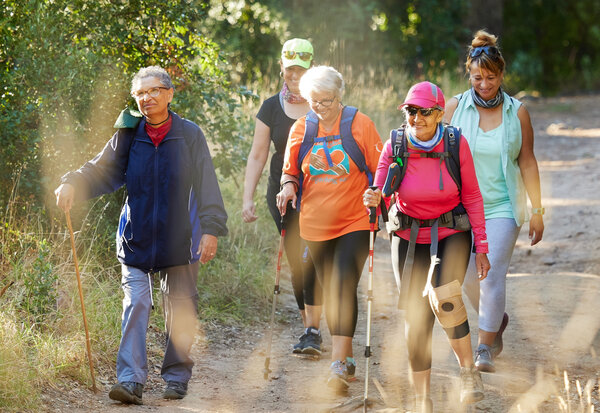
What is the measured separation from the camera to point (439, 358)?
21.4 ft

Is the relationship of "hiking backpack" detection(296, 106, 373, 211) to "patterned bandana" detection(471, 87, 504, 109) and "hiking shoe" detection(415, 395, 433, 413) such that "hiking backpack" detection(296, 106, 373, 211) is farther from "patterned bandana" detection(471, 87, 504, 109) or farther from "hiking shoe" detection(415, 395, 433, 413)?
"hiking shoe" detection(415, 395, 433, 413)

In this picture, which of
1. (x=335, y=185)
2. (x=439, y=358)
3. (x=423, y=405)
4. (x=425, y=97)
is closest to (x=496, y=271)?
(x=439, y=358)


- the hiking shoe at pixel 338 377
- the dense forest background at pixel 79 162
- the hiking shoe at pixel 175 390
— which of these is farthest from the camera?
the dense forest background at pixel 79 162

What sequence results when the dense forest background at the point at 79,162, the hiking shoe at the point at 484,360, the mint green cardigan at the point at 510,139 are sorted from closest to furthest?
the dense forest background at the point at 79,162
the mint green cardigan at the point at 510,139
the hiking shoe at the point at 484,360

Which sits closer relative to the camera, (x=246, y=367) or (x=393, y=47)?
(x=246, y=367)

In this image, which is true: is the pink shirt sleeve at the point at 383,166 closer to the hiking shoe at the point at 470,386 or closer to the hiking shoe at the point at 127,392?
the hiking shoe at the point at 470,386

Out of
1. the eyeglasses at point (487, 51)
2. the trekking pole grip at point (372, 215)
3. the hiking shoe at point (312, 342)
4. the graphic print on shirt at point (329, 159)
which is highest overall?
the eyeglasses at point (487, 51)

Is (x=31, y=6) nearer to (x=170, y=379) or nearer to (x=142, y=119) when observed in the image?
(x=142, y=119)

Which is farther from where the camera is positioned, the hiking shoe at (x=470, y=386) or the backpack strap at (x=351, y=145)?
the backpack strap at (x=351, y=145)

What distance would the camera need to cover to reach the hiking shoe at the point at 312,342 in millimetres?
6449

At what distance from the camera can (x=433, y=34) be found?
2222cm

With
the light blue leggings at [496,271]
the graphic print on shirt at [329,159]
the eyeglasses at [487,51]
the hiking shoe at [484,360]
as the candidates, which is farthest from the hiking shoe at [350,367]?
the eyeglasses at [487,51]

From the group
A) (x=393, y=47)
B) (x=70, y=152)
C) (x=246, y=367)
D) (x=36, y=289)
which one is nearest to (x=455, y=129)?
(x=246, y=367)

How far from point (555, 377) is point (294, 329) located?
234 cm
